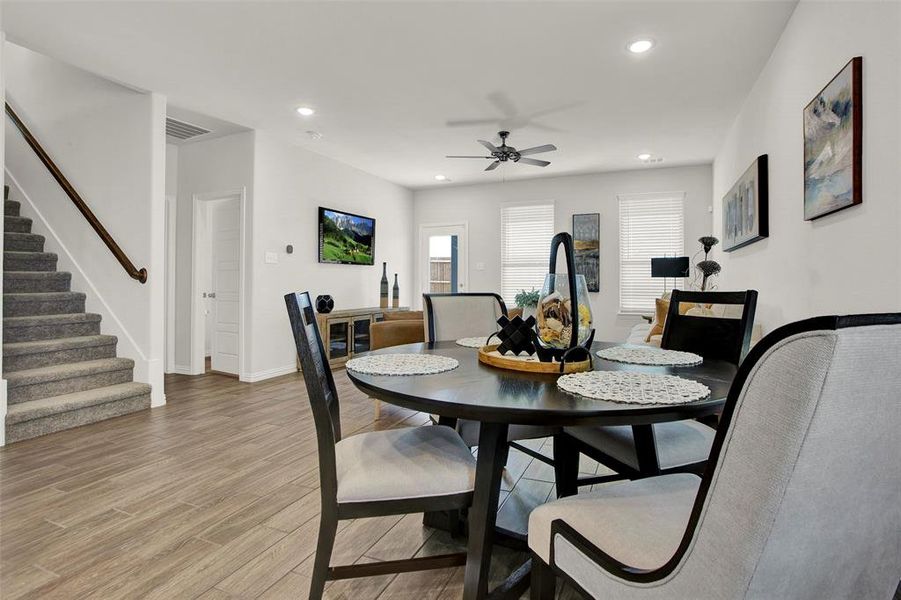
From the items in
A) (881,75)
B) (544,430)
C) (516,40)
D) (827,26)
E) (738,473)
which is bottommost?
(544,430)

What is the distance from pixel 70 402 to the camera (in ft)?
10.5

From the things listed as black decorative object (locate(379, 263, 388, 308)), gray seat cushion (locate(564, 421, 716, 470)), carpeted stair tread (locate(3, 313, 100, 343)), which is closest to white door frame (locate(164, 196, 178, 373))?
carpeted stair tread (locate(3, 313, 100, 343))

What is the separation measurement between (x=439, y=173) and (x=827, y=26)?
4803mm

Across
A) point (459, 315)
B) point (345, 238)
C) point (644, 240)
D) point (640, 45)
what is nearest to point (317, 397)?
point (459, 315)

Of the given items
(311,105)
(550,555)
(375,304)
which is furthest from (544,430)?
(375,304)

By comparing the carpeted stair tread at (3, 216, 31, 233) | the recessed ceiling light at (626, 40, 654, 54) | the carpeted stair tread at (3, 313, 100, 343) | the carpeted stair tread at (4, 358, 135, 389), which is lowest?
the carpeted stair tread at (4, 358, 135, 389)

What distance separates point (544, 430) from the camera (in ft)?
6.31

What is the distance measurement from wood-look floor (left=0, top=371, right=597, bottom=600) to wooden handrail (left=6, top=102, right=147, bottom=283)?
1215 mm

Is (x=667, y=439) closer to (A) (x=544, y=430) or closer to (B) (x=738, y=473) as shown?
(A) (x=544, y=430)

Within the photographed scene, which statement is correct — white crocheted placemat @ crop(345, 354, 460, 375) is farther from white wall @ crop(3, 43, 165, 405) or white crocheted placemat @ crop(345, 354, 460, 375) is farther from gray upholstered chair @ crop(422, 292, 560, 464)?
white wall @ crop(3, 43, 165, 405)

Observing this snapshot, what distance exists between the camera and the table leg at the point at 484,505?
4.03ft

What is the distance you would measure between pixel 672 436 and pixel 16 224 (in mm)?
5551

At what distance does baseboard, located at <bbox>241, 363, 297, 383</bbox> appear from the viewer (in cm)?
476

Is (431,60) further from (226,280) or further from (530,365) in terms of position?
(226,280)
